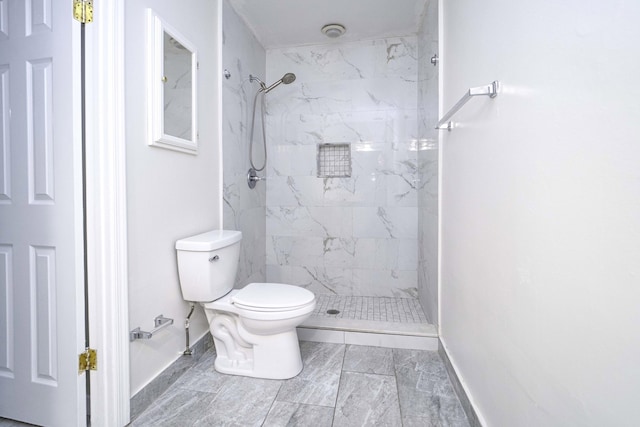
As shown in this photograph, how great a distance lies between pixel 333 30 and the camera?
2.40m

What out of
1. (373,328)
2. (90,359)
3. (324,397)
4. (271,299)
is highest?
(271,299)

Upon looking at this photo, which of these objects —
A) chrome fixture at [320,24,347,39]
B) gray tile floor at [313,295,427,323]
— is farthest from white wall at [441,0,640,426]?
chrome fixture at [320,24,347,39]

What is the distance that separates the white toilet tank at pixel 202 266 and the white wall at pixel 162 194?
0.17ft

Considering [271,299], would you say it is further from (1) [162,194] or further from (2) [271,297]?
(1) [162,194]

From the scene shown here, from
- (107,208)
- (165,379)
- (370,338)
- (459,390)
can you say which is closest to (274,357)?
(165,379)

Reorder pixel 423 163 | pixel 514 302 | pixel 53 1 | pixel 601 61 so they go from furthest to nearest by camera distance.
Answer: pixel 423 163
pixel 53 1
pixel 514 302
pixel 601 61

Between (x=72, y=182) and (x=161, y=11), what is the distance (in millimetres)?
887

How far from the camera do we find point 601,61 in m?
0.56

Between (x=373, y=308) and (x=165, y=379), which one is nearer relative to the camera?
(x=165, y=379)

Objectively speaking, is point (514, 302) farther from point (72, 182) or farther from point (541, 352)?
point (72, 182)

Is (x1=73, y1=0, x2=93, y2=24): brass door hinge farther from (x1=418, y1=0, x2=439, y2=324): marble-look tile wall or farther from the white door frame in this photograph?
(x1=418, y1=0, x2=439, y2=324): marble-look tile wall

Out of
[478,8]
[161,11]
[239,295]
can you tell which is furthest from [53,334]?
[478,8]

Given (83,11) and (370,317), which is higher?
(83,11)

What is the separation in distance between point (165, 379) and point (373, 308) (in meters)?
1.49
